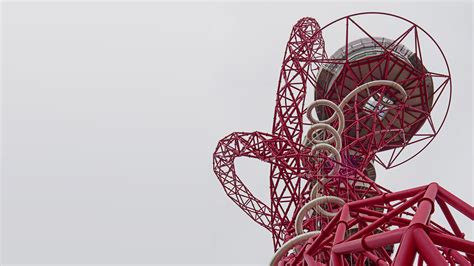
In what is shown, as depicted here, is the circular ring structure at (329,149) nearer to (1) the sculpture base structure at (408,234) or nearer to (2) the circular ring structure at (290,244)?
(2) the circular ring structure at (290,244)

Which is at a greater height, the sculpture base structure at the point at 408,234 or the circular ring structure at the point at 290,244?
the circular ring structure at the point at 290,244

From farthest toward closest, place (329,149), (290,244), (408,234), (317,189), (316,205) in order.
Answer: (317,189)
(329,149)
(316,205)
(290,244)
(408,234)

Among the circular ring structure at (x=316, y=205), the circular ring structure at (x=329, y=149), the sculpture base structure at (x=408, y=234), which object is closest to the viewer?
the sculpture base structure at (x=408, y=234)

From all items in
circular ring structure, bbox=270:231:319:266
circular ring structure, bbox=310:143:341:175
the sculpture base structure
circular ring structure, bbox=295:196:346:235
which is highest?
circular ring structure, bbox=310:143:341:175

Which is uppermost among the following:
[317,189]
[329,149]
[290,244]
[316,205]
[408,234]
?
[329,149]

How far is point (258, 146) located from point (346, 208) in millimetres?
16991

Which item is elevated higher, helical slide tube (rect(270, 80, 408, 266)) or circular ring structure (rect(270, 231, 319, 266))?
helical slide tube (rect(270, 80, 408, 266))

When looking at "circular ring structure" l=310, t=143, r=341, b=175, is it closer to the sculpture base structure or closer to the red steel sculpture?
the red steel sculpture

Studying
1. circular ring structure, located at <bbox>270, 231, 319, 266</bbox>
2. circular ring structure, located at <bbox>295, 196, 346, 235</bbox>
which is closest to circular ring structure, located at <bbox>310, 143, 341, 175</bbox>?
circular ring structure, located at <bbox>295, 196, 346, 235</bbox>

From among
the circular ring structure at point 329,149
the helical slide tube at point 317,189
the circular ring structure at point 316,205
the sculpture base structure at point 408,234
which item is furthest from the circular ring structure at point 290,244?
the circular ring structure at point 329,149

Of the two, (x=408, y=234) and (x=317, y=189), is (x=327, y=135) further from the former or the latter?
(x=408, y=234)

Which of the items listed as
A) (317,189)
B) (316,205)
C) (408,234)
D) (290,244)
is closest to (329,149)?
(317,189)

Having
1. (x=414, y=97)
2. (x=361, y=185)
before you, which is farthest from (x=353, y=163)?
(x=414, y=97)

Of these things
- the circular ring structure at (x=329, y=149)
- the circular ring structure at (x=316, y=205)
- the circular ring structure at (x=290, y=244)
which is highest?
the circular ring structure at (x=329, y=149)
